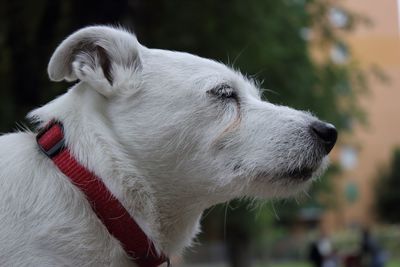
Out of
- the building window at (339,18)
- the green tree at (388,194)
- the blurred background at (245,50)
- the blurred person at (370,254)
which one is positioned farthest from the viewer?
the green tree at (388,194)

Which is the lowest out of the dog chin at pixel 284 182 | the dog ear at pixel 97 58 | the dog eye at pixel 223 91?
the dog chin at pixel 284 182

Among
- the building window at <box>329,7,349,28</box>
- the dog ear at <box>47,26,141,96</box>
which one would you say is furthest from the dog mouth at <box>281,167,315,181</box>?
the building window at <box>329,7,349,28</box>

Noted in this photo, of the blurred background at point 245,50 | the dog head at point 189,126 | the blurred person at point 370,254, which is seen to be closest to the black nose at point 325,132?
the dog head at point 189,126

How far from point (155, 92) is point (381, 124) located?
156ft

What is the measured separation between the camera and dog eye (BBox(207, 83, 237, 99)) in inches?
136

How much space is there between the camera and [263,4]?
1187 cm

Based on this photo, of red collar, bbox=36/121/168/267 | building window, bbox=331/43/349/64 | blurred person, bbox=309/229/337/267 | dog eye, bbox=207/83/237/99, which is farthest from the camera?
blurred person, bbox=309/229/337/267

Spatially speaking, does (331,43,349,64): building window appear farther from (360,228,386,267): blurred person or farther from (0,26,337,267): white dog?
(0,26,337,267): white dog

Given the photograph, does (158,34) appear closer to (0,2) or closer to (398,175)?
(0,2)

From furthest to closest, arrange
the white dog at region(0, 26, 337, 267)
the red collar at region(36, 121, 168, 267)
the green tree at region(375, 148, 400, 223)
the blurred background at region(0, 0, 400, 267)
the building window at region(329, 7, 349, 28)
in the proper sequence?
the green tree at region(375, 148, 400, 223) < the building window at region(329, 7, 349, 28) < the blurred background at region(0, 0, 400, 267) < the white dog at region(0, 26, 337, 267) < the red collar at region(36, 121, 168, 267)

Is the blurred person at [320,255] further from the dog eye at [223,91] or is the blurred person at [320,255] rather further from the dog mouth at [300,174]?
the dog eye at [223,91]

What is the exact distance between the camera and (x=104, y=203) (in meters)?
3.09

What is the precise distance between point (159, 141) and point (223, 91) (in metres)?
0.42

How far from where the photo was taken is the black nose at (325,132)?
3488 millimetres
